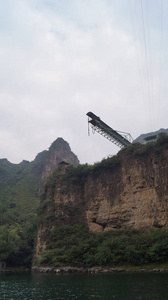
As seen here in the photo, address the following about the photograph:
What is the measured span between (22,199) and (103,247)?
60.0m

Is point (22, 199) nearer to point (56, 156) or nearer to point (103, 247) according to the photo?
point (56, 156)

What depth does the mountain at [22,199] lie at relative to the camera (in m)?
51.9

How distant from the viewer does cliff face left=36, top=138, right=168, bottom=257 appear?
131 ft

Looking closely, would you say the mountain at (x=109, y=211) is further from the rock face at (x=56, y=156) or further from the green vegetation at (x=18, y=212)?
the rock face at (x=56, y=156)

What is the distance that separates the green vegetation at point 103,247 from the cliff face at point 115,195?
92.2 inches

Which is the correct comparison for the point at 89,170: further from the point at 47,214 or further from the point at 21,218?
the point at 21,218

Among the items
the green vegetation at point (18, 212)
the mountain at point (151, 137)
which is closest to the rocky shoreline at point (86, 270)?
the green vegetation at point (18, 212)

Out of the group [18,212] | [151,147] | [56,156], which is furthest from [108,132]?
[56,156]

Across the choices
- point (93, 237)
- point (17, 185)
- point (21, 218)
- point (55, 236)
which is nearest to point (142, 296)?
point (93, 237)

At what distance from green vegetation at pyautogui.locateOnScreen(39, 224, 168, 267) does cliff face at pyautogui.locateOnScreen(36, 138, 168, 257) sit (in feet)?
7.69

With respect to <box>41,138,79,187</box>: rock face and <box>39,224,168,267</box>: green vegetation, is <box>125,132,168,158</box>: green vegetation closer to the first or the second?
<box>39,224,168,267</box>: green vegetation

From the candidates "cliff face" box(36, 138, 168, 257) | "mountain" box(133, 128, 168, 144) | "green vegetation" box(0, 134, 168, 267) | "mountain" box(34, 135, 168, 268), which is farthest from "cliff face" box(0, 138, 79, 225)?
"mountain" box(133, 128, 168, 144)

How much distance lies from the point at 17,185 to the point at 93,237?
2734 inches

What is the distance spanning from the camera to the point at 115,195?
46.7 meters
